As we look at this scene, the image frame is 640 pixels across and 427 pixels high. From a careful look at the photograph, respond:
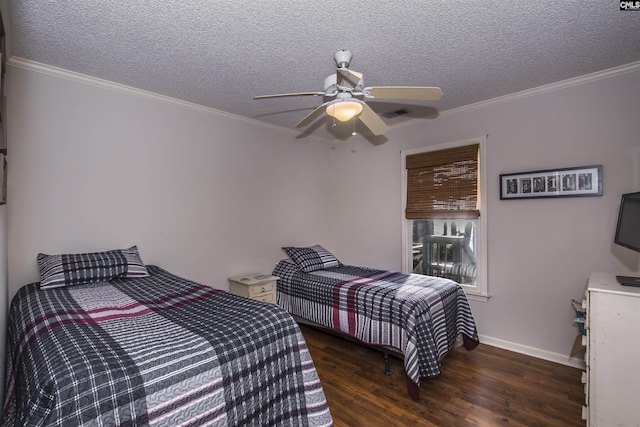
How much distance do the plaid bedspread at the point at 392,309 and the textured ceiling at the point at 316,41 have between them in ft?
6.01

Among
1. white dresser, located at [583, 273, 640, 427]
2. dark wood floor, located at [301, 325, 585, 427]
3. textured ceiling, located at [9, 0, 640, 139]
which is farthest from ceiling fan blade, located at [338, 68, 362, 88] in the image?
dark wood floor, located at [301, 325, 585, 427]

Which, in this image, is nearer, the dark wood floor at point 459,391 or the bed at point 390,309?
the dark wood floor at point 459,391

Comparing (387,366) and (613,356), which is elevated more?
(613,356)

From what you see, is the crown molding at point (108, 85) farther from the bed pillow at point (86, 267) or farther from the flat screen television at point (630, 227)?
the flat screen television at point (630, 227)

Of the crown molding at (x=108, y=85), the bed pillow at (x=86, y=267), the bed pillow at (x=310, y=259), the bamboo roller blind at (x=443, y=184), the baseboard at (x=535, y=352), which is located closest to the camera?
the bed pillow at (x=86, y=267)

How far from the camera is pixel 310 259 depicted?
376 centimetres

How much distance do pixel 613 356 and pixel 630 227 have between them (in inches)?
32.4

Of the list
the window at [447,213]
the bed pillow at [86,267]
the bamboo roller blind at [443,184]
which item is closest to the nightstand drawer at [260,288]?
the bed pillow at [86,267]

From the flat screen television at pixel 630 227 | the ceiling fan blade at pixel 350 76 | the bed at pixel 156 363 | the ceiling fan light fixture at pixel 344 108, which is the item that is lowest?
the bed at pixel 156 363

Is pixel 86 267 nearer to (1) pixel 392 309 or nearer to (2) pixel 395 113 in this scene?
(1) pixel 392 309

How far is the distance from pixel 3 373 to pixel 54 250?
90cm

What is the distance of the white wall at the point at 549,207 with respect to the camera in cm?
255

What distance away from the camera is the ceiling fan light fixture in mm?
1941

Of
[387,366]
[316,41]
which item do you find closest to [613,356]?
[387,366]
